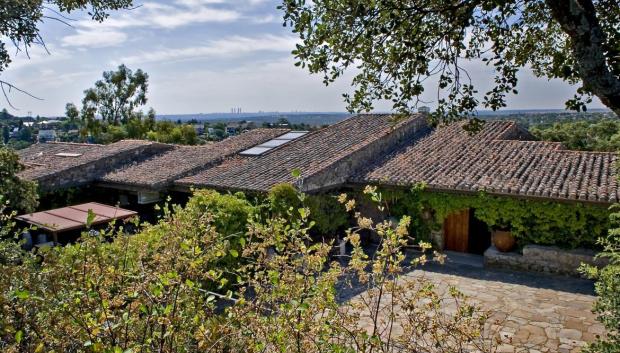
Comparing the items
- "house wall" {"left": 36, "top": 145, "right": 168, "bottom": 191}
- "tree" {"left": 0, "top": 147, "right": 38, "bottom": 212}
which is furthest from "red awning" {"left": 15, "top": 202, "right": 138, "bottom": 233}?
"house wall" {"left": 36, "top": 145, "right": 168, "bottom": 191}

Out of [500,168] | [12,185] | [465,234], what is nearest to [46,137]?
[12,185]

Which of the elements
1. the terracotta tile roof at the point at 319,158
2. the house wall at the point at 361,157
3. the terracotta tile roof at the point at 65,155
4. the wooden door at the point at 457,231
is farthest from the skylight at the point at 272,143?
the wooden door at the point at 457,231

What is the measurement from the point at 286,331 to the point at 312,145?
16.0 meters

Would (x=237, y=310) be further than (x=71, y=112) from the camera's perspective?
No

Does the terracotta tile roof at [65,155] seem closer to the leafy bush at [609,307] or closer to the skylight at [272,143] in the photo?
the skylight at [272,143]

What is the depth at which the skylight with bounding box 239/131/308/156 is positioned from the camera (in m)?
19.3

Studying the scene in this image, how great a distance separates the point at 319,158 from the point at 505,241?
682 centimetres

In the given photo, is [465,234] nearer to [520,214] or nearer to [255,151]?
[520,214]

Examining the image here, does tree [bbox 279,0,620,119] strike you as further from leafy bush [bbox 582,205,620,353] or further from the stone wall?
the stone wall

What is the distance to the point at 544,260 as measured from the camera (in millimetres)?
13047

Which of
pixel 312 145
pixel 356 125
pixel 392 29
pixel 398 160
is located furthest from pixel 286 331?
pixel 356 125

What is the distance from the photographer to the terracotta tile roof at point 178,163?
679 inches

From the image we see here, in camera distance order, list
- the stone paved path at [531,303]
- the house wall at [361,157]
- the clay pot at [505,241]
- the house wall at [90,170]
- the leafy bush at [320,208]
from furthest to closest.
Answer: the house wall at [90,170] < the house wall at [361,157] < the clay pot at [505,241] < the leafy bush at [320,208] < the stone paved path at [531,303]

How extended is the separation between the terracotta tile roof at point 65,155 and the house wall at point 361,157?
10.2m
